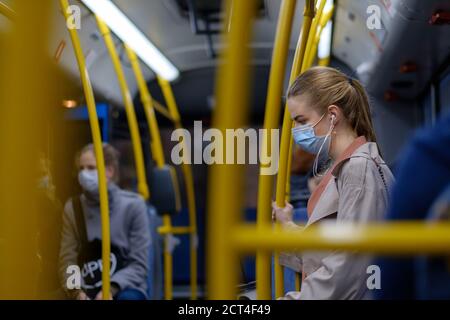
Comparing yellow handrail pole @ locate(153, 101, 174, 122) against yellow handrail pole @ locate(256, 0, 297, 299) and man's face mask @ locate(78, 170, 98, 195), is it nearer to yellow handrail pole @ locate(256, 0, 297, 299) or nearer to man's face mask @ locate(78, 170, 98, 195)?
man's face mask @ locate(78, 170, 98, 195)

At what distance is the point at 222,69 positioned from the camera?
127 centimetres

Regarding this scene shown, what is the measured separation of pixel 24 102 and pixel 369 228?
743 mm

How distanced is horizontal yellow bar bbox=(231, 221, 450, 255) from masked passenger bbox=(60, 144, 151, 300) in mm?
2946

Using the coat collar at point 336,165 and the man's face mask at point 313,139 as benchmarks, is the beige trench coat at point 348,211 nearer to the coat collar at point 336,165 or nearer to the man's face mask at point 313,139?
the coat collar at point 336,165

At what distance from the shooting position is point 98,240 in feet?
13.7

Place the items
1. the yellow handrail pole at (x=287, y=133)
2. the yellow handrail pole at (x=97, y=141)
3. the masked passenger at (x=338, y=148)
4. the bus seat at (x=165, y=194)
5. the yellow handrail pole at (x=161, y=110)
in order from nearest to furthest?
the masked passenger at (x=338, y=148), the yellow handrail pole at (x=287, y=133), the yellow handrail pole at (x=97, y=141), the bus seat at (x=165, y=194), the yellow handrail pole at (x=161, y=110)

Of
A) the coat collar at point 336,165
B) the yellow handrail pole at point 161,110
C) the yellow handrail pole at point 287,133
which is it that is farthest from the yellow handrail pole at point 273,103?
the yellow handrail pole at point 161,110

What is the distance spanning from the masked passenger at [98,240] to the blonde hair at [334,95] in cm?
222

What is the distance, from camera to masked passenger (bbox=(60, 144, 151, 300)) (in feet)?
13.4

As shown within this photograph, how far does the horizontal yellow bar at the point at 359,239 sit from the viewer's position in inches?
42.4

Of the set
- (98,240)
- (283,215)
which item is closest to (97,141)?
(98,240)

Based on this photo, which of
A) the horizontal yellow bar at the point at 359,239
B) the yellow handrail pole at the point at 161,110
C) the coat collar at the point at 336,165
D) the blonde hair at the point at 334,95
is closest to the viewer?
the horizontal yellow bar at the point at 359,239

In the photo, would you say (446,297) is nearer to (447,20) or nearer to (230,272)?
(230,272)

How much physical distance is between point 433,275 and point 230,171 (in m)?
0.50
